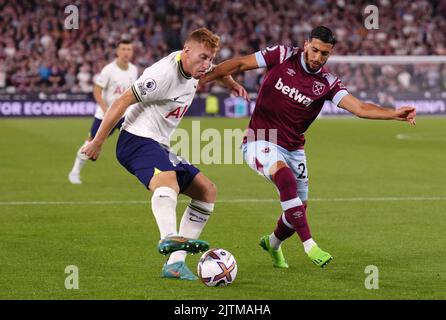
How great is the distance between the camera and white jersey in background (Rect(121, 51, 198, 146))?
7789 millimetres

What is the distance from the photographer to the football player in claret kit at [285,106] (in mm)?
8703

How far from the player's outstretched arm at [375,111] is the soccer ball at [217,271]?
5.92 ft

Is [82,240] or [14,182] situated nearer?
[82,240]

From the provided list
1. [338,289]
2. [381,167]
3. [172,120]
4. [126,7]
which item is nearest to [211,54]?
[172,120]

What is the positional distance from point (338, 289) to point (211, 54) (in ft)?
7.08

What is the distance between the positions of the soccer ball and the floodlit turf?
0.30 feet

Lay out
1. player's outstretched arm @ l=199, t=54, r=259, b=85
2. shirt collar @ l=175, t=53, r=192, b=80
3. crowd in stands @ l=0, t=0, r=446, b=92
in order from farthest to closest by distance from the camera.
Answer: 1. crowd in stands @ l=0, t=0, r=446, b=92
2. player's outstretched arm @ l=199, t=54, r=259, b=85
3. shirt collar @ l=175, t=53, r=192, b=80

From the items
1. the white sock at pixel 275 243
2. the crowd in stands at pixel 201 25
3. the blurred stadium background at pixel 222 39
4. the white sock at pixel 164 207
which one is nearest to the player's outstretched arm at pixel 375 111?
the white sock at pixel 275 243

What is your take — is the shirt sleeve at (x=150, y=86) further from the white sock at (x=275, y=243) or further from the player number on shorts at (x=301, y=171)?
the white sock at (x=275, y=243)

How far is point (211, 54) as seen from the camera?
788 cm

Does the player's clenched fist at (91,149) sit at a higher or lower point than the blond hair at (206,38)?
lower

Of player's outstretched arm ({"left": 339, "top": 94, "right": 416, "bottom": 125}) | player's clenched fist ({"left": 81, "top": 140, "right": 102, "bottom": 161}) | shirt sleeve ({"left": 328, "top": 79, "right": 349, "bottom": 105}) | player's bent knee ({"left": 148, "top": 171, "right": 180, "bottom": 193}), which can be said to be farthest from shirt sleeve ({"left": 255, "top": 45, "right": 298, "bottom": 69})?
player's clenched fist ({"left": 81, "top": 140, "right": 102, "bottom": 161})

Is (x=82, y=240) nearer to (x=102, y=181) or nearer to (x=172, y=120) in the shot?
(x=172, y=120)

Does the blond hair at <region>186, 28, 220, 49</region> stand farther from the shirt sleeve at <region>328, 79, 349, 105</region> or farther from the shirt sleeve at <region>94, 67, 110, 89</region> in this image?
the shirt sleeve at <region>94, 67, 110, 89</region>
